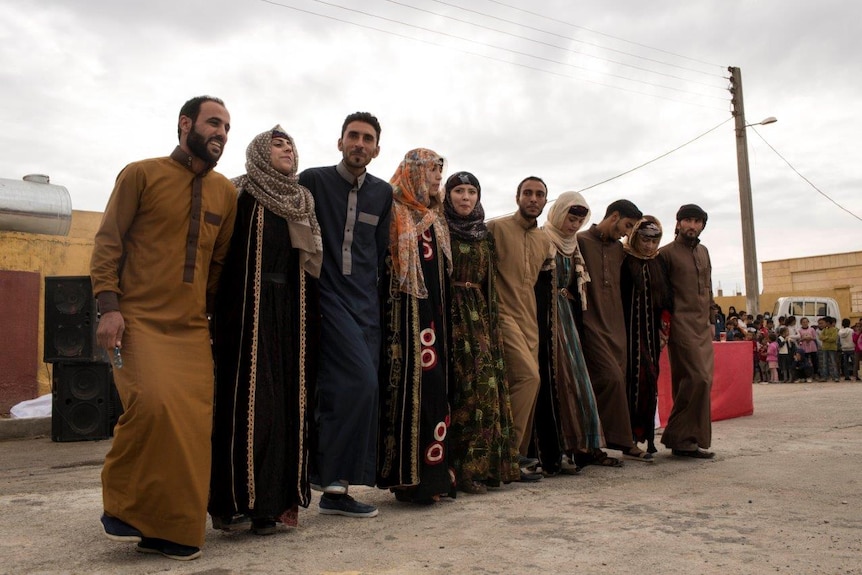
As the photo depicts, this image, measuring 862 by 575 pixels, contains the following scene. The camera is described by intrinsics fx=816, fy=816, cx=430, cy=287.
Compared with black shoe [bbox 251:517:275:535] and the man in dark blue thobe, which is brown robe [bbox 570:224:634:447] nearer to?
the man in dark blue thobe

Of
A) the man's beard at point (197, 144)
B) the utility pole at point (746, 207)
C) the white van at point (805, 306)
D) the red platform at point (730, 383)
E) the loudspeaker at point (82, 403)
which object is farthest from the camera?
the white van at point (805, 306)

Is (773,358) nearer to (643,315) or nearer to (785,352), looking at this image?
(785,352)

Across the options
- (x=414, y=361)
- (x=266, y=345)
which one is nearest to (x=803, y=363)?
(x=414, y=361)

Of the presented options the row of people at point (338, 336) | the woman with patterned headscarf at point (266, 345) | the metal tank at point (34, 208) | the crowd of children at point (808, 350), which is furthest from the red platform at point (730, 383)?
the metal tank at point (34, 208)

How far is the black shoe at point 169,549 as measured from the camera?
303cm

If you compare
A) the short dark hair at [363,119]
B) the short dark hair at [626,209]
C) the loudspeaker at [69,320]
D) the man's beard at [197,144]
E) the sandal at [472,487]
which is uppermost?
the short dark hair at [363,119]

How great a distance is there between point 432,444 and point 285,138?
1.68m

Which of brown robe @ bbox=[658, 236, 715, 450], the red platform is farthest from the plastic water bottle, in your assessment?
the red platform

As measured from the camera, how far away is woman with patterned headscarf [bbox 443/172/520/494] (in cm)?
447

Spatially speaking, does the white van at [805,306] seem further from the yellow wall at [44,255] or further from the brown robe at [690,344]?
the yellow wall at [44,255]

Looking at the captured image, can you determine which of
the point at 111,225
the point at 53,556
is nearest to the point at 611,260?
the point at 111,225

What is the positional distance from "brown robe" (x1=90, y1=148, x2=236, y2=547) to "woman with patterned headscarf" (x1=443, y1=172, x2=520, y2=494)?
5.05 ft

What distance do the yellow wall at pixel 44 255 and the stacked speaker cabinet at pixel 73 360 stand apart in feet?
5.25

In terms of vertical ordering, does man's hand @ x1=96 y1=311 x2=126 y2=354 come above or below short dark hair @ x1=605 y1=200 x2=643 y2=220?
below
